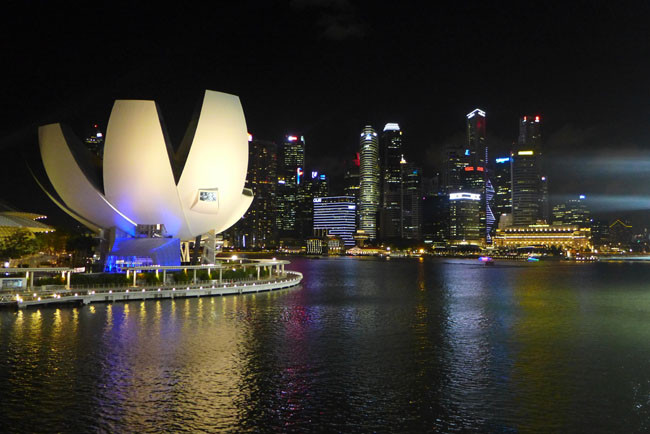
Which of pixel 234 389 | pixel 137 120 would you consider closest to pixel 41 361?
pixel 234 389

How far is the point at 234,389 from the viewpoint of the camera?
13.0 meters

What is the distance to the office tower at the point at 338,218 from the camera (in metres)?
195

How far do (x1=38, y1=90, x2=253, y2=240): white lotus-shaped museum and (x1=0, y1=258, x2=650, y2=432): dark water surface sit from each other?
975cm

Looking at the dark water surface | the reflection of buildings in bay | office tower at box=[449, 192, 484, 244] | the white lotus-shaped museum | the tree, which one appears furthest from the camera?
office tower at box=[449, 192, 484, 244]

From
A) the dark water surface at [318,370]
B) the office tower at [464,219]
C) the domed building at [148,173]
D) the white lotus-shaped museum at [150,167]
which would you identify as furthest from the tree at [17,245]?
the office tower at [464,219]

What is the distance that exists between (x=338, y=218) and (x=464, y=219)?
156 feet

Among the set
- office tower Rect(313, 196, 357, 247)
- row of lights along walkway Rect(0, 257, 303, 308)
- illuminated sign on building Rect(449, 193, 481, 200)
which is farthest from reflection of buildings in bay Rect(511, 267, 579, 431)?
office tower Rect(313, 196, 357, 247)

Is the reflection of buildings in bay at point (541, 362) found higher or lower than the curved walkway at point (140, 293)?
lower

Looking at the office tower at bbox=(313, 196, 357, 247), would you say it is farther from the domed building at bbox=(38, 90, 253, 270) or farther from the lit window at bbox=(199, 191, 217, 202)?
the lit window at bbox=(199, 191, 217, 202)

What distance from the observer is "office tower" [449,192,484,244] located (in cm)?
18375

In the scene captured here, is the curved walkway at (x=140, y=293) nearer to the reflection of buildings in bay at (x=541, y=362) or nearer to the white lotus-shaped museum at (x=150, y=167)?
the white lotus-shaped museum at (x=150, y=167)

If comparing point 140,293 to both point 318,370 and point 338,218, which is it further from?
point 338,218

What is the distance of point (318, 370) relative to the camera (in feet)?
49.2

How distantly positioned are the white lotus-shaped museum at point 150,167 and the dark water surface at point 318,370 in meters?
9.75
